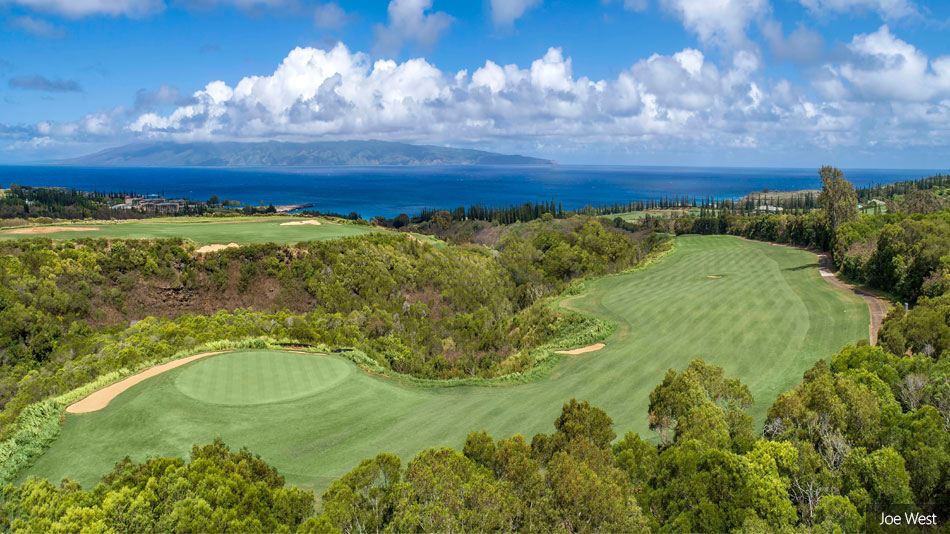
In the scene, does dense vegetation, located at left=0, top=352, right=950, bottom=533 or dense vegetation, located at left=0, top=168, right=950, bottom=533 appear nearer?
dense vegetation, located at left=0, top=352, right=950, bottom=533

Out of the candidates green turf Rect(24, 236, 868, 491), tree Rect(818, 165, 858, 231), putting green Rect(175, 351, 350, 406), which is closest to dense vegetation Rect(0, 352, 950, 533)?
green turf Rect(24, 236, 868, 491)

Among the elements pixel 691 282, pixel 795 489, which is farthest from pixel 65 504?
pixel 691 282

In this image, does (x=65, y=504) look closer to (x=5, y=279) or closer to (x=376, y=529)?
(x=376, y=529)

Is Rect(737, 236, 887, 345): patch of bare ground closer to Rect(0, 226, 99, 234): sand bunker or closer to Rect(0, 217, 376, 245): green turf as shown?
Rect(0, 217, 376, 245): green turf

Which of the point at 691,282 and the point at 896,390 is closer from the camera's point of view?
the point at 896,390

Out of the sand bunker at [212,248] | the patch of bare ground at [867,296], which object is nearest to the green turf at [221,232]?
the sand bunker at [212,248]

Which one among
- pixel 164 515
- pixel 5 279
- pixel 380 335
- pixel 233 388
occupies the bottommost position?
pixel 380 335
